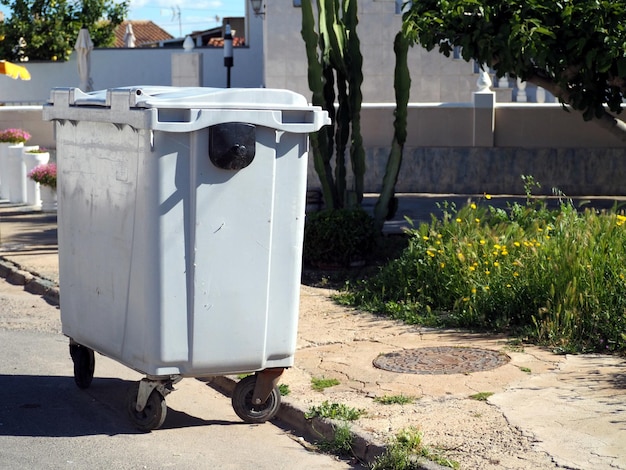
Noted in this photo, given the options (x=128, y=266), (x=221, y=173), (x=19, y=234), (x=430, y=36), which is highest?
(x=430, y=36)

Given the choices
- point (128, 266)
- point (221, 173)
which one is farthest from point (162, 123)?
point (128, 266)

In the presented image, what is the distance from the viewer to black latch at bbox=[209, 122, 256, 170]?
5.77 meters

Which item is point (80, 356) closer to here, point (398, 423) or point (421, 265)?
point (398, 423)

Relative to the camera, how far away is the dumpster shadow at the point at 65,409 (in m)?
6.15

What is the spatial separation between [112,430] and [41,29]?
28.6 metres

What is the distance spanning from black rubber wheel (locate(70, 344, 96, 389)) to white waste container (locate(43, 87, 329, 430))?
0.57m

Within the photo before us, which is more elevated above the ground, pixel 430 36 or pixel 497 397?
pixel 430 36

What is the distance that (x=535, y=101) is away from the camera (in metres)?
19.7

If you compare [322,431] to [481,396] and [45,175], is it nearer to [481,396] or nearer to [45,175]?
[481,396]

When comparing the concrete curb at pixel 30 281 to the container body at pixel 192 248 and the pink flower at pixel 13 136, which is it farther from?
the pink flower at pixel 13 136

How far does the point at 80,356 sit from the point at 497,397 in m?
2.68

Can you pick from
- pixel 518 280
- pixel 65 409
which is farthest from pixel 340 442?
pixel 518 280

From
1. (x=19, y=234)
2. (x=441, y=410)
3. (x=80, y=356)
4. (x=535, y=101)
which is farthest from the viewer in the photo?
(x=535, y=101)

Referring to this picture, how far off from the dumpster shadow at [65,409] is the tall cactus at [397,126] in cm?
526
